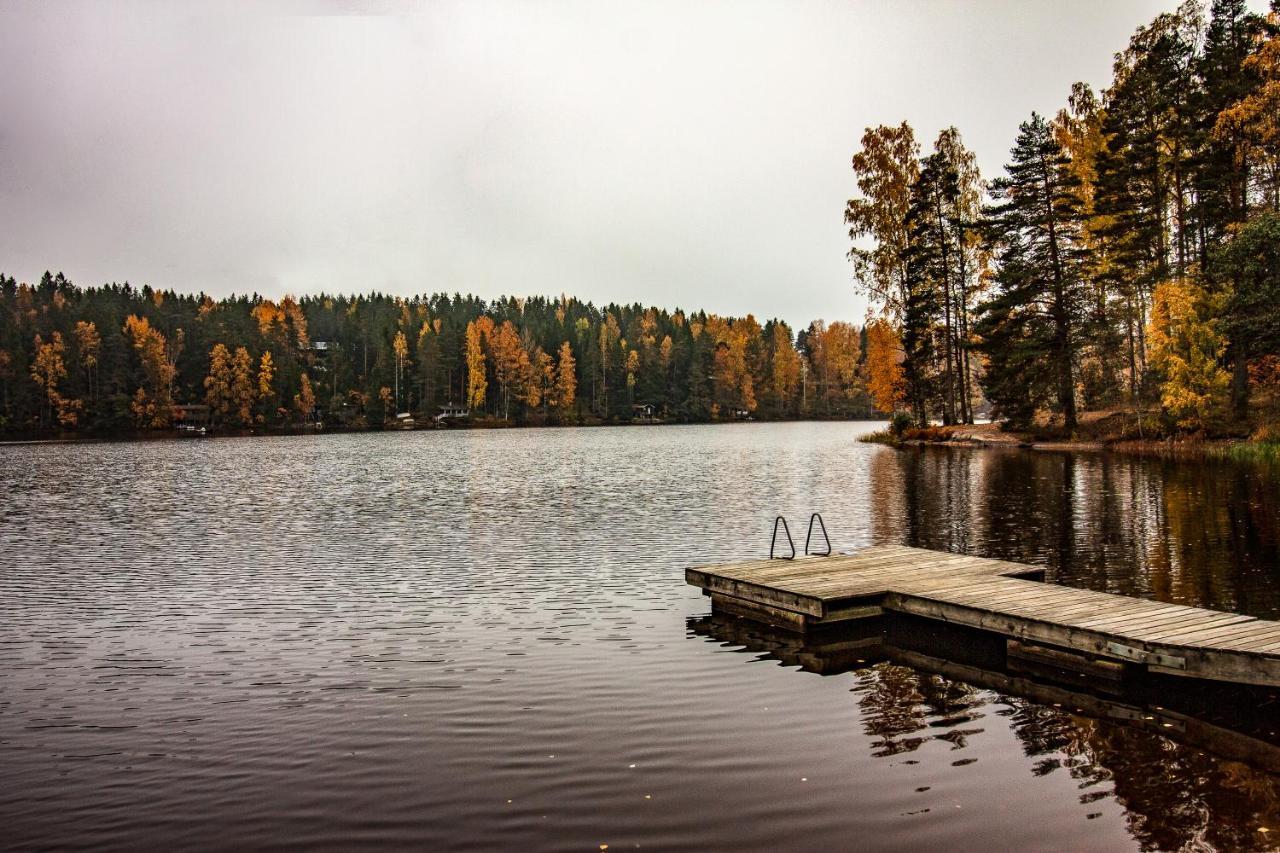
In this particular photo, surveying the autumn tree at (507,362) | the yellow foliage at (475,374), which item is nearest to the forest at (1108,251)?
the yellow foliage at (475,374)

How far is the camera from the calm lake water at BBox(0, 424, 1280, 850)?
23.1ft

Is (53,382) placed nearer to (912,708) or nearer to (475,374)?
(475,374)

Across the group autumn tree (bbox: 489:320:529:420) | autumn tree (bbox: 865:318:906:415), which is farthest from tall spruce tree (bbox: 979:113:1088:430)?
autumn tree (bbox: 489:320:529:420)

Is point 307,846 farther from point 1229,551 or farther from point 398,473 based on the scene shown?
point 398,473

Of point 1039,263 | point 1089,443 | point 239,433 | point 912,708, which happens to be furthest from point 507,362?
point 912,708

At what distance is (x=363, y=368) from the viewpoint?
156625 millimetres

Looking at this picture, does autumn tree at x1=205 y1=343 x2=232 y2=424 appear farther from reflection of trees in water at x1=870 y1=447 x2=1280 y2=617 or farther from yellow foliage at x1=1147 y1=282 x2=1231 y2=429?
yellow foliage at x1=1147 y1=282 x2=1231 y2=429

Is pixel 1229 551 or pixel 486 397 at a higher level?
pixel 486 397

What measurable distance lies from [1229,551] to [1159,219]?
1327 inches

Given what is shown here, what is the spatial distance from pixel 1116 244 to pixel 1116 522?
30938mm

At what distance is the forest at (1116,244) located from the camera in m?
39.6

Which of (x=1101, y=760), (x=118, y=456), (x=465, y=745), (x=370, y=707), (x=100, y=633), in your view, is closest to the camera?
(x=1101, y=760)

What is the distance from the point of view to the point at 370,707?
10.0 meters

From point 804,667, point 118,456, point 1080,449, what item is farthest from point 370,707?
point 118,456
